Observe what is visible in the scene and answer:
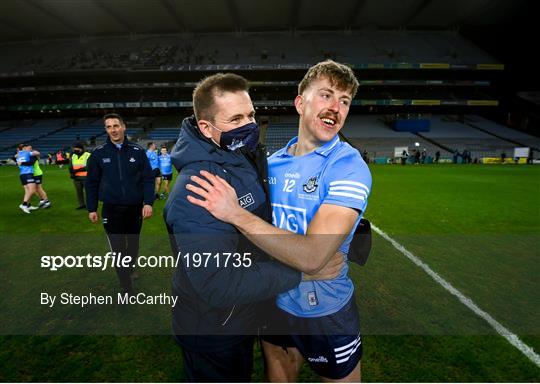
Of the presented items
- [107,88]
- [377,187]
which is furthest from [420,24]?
[107,88]

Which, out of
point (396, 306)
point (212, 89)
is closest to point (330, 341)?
point (212, 89)

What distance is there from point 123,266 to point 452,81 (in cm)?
4915

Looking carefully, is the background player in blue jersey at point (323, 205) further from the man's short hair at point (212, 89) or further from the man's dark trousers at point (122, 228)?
the man's dark trousers at point (122, 228)

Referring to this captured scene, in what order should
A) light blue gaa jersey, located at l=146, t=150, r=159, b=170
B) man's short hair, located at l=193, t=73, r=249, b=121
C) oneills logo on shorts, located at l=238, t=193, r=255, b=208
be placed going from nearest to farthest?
oneills logo on shorts, located at l=238, t=193, r=255, b=208 < man's short hair, located at l=193, t=73, r=249, b=121 < light blue gaa jersey, located at l=146, t=150, r=159, b=170

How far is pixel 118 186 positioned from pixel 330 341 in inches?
149

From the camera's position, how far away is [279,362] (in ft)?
6.98

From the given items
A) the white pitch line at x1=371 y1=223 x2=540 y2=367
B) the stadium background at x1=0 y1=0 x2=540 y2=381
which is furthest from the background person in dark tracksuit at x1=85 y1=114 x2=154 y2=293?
the stadium background at x1=0 y1=0 x2=540 y2=381

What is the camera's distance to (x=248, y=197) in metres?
1.60

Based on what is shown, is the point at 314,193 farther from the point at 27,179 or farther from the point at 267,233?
the point at 27,179

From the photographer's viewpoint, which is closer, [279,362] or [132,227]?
[279,362]

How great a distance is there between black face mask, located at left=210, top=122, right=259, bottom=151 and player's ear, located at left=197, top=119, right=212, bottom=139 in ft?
0.17

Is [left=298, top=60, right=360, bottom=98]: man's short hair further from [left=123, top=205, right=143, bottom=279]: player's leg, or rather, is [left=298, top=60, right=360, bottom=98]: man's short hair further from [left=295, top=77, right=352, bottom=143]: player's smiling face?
[left=123, top=205, right=143, bottom=279]: player's leg

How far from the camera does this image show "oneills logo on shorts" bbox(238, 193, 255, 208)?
1.56 m

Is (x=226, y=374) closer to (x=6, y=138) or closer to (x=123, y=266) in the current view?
(x=123, y=266)
